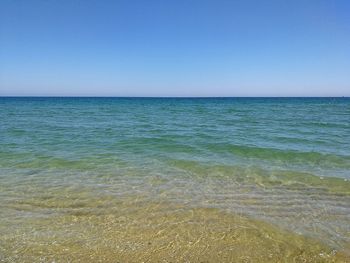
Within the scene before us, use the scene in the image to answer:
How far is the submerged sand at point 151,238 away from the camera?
432 centimetres

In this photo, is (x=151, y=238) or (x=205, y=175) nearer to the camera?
(x=151, y=238)

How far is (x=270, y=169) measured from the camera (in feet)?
30.3

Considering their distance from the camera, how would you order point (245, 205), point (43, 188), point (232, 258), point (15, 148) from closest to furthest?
point (232, 258)
point (245, 205)
point (43, 188)
point (15, 148)

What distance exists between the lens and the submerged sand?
14.2 feet

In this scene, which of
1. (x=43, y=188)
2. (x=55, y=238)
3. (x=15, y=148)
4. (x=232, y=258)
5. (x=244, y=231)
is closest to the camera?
(x=232, y=258)

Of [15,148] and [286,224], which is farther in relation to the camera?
[15,148]

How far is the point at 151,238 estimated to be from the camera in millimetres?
4867

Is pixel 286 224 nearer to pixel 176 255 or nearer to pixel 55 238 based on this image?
pixel 176 255

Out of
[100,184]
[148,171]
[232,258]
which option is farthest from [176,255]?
[148,171]

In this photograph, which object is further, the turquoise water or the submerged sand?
the turquoise water

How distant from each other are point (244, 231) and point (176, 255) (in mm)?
1384

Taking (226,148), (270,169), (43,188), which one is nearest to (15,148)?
(43,188)

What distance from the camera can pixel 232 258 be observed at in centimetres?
431

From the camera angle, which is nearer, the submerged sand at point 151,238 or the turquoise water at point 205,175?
the submerged sand at point 151,238
